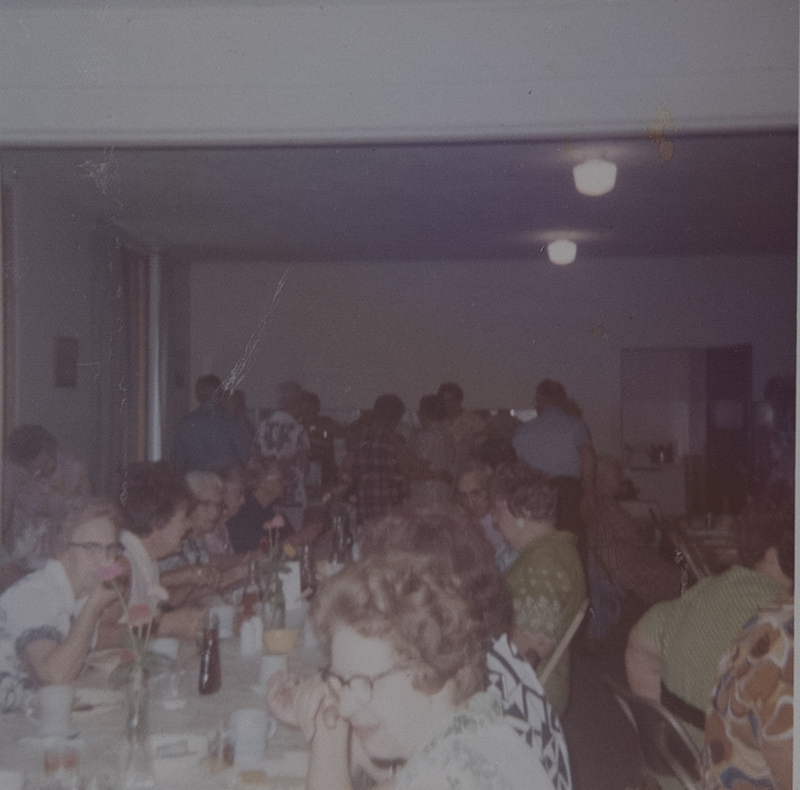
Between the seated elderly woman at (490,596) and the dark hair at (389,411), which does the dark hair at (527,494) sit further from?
the dark hair at (389,411)

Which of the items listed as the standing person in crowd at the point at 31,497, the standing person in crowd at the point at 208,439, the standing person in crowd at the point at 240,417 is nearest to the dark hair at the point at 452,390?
the standing person in crowd at the point at 240,417

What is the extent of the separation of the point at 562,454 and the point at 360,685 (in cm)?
285

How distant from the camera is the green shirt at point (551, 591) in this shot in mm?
2076

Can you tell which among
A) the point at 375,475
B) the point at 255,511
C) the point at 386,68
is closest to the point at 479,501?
the point at 375,475

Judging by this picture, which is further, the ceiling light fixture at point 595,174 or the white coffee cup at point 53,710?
the ceiling light fixture at point 595,174

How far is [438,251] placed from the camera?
5.24 metres

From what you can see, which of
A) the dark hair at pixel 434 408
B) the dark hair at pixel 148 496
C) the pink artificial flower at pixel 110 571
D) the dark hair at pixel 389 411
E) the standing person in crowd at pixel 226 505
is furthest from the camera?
the dark hair at pixel 434 408

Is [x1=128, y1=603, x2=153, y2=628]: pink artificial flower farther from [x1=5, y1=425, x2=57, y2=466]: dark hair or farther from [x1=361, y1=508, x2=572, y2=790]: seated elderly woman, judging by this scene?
[x1=5, y1=425, x2=57, y2=466]: dark hair

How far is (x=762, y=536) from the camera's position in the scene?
1794 millimetres

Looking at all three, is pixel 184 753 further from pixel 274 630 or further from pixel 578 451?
pixel 578 451

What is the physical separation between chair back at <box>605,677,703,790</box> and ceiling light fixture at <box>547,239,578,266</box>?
13.2ft

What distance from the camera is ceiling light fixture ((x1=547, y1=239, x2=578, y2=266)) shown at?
5301 mm

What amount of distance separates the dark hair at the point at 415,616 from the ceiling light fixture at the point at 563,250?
445 centimetres

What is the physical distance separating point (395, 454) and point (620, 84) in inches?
85.0
